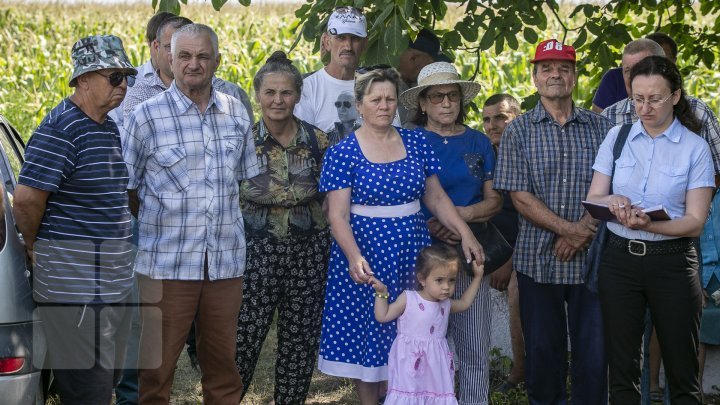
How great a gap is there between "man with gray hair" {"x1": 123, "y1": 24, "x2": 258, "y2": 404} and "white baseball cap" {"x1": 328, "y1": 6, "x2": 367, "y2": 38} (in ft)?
3.16

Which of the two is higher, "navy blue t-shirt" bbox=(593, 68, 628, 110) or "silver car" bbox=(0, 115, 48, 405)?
"navy blue t-shirt" bbox=(593, 68, 628, 110)

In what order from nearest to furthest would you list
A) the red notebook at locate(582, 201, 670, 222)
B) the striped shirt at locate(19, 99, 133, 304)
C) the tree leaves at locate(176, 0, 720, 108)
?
1. the striped shirt at locate(19, 99, 133, 304)
2. the red notebook at locate(582, 201, 670, 222)
3. the tree leaves at locate(176, 0, 720, 108)

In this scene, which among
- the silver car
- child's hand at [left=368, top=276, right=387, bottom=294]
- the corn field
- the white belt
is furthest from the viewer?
the corn field

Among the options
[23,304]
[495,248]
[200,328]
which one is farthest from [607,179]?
[23,304]

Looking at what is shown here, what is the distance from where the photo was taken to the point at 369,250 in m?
5.20

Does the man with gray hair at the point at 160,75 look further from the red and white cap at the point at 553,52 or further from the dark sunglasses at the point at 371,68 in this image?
the red and white cap at the point at 553,52

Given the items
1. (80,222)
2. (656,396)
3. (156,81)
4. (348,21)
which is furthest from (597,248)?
(156,81)

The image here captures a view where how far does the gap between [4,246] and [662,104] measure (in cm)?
307

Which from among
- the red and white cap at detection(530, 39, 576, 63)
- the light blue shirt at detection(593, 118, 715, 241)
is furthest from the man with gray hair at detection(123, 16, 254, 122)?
the light blue shirt at detection(593, 118, 715, 241)

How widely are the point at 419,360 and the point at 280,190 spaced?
1176 millimetres

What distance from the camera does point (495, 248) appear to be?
554 centimetres

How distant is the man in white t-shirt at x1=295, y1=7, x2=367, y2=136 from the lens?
19.2ft

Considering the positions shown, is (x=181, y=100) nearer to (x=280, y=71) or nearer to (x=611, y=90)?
(x=280, y=71)

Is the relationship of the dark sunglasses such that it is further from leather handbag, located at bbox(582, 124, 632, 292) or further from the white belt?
leather handbag, located at bbox(582, 124, 632, 292)
